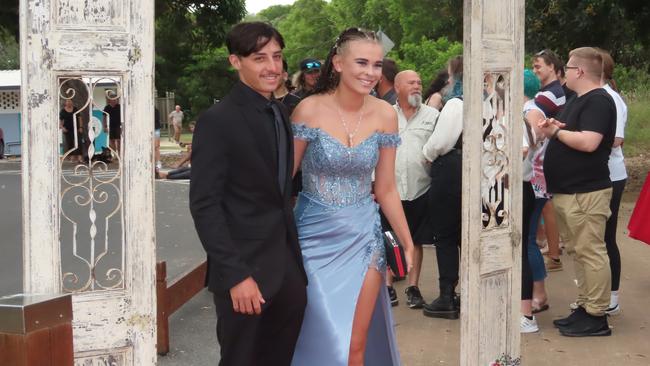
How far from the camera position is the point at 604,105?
20.2ft

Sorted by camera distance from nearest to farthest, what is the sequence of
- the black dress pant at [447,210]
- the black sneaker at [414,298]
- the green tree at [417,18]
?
the black dress pant at [447,210]
the black sneaker at [414,298]
the green tree at [417,18]

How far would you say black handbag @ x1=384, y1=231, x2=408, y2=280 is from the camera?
439 cm

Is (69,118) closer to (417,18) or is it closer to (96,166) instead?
(96,166)

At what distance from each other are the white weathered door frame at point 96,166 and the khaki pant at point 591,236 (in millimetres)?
3485

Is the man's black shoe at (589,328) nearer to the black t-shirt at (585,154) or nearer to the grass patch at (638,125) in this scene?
the black t-shirt at (585,154)

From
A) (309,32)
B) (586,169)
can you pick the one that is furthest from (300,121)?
(309,32)

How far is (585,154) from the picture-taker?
6.25m

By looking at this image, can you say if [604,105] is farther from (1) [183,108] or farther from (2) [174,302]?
(1) [183,108]

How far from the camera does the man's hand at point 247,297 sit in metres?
3.67

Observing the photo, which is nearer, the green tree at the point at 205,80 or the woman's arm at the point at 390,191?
the woman's arm at the point at 390,191

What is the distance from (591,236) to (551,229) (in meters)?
2.25

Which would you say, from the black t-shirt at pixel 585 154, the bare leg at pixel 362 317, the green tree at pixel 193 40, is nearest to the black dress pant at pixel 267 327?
the bare leg at pixel 362 317

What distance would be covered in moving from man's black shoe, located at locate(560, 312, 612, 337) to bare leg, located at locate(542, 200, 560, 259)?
195 cm

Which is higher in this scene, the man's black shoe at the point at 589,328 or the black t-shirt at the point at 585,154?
the black t-shirt at the point at 585,154
